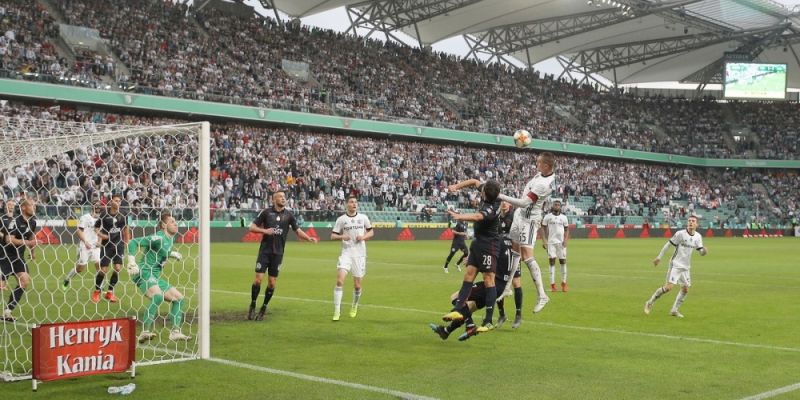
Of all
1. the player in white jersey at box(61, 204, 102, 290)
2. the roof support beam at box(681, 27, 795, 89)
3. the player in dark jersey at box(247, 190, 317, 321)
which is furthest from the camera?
the roof support beam at box(681, 27, 795, 89)

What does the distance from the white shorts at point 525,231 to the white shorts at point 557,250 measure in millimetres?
6231

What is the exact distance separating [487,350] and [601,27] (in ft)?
189

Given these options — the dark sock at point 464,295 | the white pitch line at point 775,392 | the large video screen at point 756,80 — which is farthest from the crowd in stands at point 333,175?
the white pitch line at point 775,392

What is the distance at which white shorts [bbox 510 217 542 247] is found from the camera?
13.5 metres

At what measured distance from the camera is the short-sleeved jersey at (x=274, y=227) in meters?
13.7

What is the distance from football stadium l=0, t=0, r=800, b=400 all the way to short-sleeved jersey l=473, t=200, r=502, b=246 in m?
0.04

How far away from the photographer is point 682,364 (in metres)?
9.94

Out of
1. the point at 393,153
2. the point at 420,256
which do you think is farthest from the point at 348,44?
the point at 420,256

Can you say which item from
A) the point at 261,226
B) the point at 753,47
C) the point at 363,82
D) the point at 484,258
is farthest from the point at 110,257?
the point at 753,47

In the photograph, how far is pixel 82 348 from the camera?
839 cm

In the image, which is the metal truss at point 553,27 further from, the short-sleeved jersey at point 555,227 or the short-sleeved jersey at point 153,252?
the short-sleeved jersey at point 153,252

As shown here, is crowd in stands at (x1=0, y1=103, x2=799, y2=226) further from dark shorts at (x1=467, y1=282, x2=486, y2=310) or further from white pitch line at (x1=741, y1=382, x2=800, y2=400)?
white pitch line at (x1=741, y1=382, x2=800, y2=400)

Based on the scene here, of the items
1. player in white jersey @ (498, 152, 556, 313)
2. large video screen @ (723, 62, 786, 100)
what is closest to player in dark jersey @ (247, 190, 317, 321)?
player in white jersey @ (498, 152, 556, 313)

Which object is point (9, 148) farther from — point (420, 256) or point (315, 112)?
point (315, 112)
